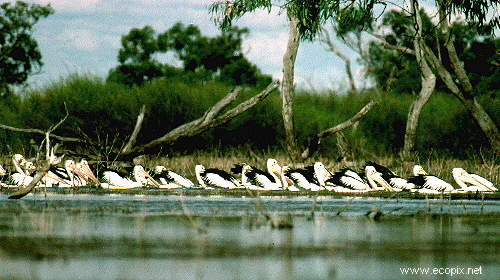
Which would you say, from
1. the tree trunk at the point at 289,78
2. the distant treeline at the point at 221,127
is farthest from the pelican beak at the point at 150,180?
the distant treeline at the point at 221,127

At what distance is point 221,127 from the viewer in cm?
3572

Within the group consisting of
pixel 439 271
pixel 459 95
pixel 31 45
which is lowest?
pixel 439 271

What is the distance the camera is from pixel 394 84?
49250 mm

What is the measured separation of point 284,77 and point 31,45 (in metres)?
24.8

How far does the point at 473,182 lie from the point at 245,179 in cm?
466

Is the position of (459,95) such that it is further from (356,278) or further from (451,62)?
(356,278)

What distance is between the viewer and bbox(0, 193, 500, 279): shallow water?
896cm

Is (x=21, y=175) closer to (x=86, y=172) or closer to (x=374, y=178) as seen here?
(x=86, y=172)

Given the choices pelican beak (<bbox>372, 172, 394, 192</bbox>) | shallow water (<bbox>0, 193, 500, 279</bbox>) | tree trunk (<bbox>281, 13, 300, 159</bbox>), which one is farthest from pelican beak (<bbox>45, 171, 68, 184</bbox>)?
tree trunk (<bbox>281, 13, 300, 159</bbox>)

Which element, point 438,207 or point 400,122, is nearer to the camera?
point 438,207

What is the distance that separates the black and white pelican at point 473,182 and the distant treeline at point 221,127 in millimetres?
11440

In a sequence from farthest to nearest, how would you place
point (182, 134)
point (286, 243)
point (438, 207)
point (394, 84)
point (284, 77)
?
point (394, 84), point (284, 77), point (182, 134), point (438, 207), point (286, 243)

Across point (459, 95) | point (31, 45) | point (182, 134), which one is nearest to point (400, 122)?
point (459, 95)

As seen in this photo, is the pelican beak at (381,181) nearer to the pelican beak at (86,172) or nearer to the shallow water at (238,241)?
the shallow water at (238,241)
